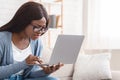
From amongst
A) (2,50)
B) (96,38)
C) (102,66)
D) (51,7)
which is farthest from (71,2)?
(2,50)

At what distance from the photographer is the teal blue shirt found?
148cm

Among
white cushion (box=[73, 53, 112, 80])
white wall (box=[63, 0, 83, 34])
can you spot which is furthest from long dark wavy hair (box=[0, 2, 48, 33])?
white wall (box=[63, 0, 83, 34])

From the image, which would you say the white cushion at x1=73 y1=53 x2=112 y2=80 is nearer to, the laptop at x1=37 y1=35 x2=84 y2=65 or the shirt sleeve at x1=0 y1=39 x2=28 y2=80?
the laptop at x1=37 y1=35 x2=84 y2=65

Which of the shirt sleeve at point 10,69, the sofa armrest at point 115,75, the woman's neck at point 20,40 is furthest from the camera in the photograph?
the sofa armrest at point 115,75

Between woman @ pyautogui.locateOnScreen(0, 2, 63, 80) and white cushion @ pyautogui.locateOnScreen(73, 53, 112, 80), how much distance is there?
855mm

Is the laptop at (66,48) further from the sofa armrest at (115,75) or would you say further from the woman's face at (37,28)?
the sofa armrest at (115,75)

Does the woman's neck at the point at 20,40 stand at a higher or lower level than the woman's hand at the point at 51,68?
higher

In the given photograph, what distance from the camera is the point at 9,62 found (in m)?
1.59

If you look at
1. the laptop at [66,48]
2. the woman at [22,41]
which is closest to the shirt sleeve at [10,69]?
the woman at [22,41]

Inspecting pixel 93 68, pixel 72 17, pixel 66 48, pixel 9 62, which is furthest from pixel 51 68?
pixel 72 17

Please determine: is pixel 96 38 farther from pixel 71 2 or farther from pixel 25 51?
pixel 25 51

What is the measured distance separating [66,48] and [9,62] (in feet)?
1.24

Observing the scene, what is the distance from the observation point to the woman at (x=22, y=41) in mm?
1493

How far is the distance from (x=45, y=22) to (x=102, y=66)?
1.10 m
